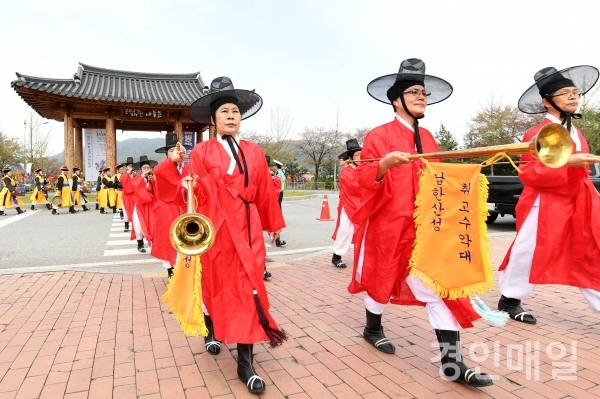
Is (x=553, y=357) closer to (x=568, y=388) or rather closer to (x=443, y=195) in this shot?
(x=568, y=388)

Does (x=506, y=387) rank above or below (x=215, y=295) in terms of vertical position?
below

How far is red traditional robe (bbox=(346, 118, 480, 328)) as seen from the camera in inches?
108

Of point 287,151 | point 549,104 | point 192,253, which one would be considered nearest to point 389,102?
point 549,104

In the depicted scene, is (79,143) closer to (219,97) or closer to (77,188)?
(77,188)

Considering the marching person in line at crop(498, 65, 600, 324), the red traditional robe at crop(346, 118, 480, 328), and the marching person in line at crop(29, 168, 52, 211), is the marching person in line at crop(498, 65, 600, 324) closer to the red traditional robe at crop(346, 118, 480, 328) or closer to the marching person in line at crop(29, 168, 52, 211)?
the red traditional robe at crop(346, 118, 480, 328)

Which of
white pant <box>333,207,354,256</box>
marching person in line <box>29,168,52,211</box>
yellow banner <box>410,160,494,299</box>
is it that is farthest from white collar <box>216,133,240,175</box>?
marching person in line <box>29,168,52,211</box>

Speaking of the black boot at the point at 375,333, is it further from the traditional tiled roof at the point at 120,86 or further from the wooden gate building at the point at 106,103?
the traditional tiled roof at the point at 120,86

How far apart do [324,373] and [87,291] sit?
11.1 ft

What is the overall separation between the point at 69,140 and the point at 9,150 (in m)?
22.8

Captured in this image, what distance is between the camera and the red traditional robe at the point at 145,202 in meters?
6.29

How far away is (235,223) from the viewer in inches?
106

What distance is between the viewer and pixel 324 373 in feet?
8.83

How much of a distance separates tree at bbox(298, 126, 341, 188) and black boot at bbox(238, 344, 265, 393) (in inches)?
1583

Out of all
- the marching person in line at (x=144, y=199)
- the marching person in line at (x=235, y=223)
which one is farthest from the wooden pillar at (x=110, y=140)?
the marching person in line at (x=235, y=223)
